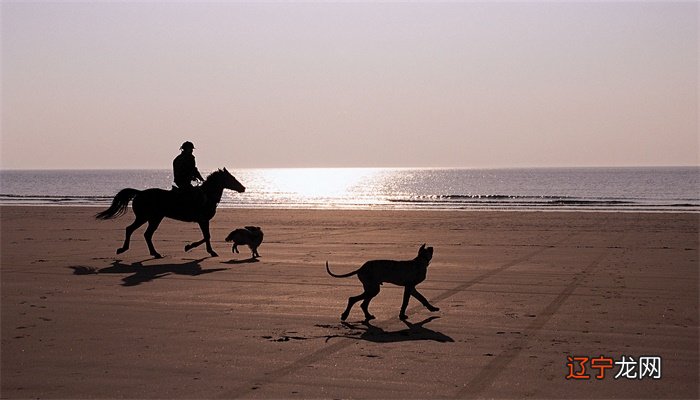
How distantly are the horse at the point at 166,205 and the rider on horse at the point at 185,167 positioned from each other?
10.2 inches

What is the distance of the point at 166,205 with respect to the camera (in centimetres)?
1666

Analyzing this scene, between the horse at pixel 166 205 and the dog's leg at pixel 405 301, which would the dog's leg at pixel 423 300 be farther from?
the horse at pixel 166 205

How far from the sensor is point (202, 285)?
12391 mm

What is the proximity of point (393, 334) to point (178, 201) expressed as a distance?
926 cm

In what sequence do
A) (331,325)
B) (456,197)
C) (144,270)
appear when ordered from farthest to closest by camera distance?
(456,197)
(144,270)
(331,325)

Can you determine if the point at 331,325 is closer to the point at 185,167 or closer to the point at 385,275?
the point at 385,275

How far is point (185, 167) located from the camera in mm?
16953

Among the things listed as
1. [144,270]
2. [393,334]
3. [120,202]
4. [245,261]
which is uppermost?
[120,202]

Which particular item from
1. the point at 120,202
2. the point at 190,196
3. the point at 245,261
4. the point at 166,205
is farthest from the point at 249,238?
the point at 120,202

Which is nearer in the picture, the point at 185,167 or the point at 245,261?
the point at 245,261

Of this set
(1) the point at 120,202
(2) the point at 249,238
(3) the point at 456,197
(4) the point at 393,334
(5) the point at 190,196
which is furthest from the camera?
(3) the point at 456,197

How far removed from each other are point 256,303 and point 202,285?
79.6 inches

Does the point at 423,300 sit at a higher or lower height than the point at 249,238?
lower

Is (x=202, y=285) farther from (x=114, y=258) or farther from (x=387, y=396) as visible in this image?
(x=387, y=396)
